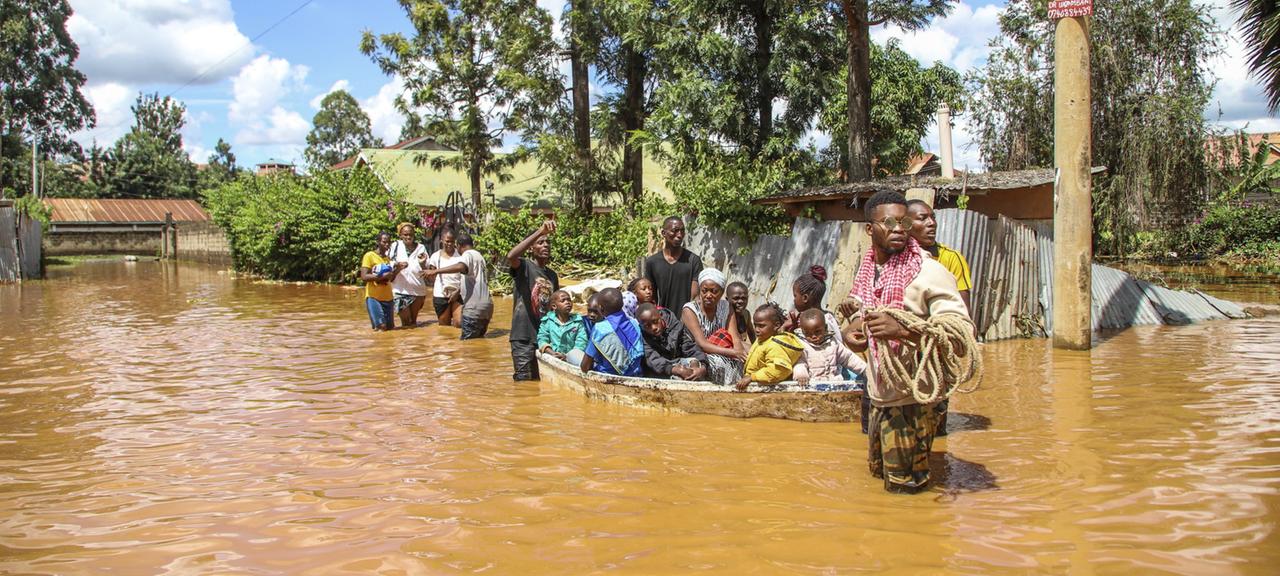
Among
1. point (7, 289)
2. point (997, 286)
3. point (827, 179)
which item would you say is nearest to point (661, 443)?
point (997, 286)

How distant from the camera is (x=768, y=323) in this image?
261 inches

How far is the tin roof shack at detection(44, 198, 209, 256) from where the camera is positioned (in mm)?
45125

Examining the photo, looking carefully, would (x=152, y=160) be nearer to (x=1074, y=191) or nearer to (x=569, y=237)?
(x=569, y=237)

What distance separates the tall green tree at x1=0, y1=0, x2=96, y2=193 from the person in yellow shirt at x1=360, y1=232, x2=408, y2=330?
45388mm

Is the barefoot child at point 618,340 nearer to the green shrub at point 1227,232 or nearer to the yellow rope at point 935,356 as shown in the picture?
the yellow rope at point 935,356

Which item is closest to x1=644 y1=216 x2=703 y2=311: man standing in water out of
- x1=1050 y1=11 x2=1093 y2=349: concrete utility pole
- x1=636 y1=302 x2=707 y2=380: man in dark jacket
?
x1=636 y1=302 x2=707 y2=380: man in dark jacket

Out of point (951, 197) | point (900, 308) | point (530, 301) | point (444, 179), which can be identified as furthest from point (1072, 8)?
point (444, 179)

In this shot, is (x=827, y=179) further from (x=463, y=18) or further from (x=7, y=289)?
(x=7, y=289)

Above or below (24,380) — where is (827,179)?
above

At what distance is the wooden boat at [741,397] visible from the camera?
664 cm

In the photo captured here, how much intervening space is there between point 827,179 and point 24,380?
14.3 metres

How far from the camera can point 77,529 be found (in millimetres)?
4938

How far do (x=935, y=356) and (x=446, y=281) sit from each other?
31.8 ft

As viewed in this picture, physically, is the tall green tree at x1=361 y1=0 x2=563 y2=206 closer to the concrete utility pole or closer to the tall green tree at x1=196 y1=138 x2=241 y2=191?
the concrete utility pole
